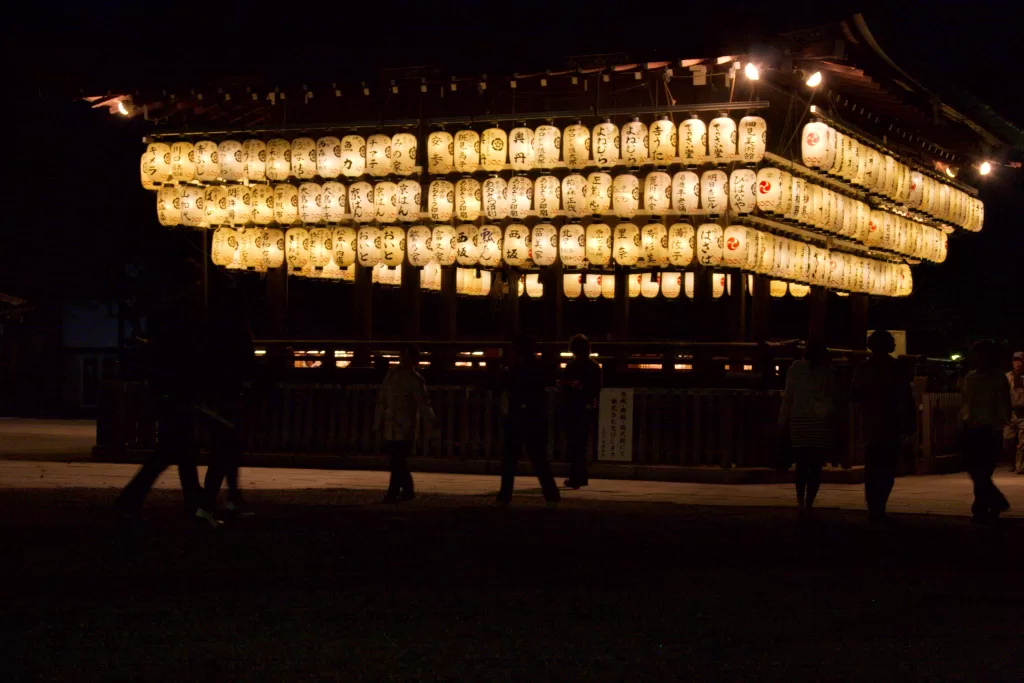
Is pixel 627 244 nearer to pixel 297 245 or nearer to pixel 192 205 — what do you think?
pixel 297 245

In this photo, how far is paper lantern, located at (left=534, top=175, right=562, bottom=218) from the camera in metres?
21.8

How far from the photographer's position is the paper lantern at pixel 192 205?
2450cm

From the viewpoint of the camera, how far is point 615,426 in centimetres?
1956

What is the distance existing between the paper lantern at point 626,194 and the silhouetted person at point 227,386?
404 inches

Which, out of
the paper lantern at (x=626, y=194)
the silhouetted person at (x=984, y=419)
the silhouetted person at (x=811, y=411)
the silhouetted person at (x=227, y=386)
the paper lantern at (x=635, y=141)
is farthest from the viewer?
the paper lantern at (x=626, y=194)

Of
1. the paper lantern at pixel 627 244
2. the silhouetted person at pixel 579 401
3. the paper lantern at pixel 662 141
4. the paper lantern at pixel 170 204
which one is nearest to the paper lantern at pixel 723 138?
the paper lantern at pixel 662 141

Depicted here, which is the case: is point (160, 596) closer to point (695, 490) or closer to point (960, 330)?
point (695, 490)

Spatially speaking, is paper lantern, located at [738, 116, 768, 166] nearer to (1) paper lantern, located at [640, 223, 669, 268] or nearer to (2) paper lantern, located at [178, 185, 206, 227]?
(1) paper lantern, located at [640, 223, 669, 268]

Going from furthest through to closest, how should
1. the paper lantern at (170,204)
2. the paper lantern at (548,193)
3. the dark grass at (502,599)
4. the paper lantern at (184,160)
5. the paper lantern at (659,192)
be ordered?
1. the paper lantern at (170,204)
2. the paper lantern at (184,160)
3. the paper lantern at (548,193)
4. the paper lantern at (659,192)
5. the dark grass at (502,599)

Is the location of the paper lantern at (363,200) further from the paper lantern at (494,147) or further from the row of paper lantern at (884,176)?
the row of paper lantern at (884,176)

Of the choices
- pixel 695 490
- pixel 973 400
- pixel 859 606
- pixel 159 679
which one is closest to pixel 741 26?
pixel 695 490

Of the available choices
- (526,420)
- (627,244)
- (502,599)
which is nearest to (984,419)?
(526,420)

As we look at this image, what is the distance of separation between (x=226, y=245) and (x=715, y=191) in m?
9.23

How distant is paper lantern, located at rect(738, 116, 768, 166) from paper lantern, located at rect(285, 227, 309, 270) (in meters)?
8.13
